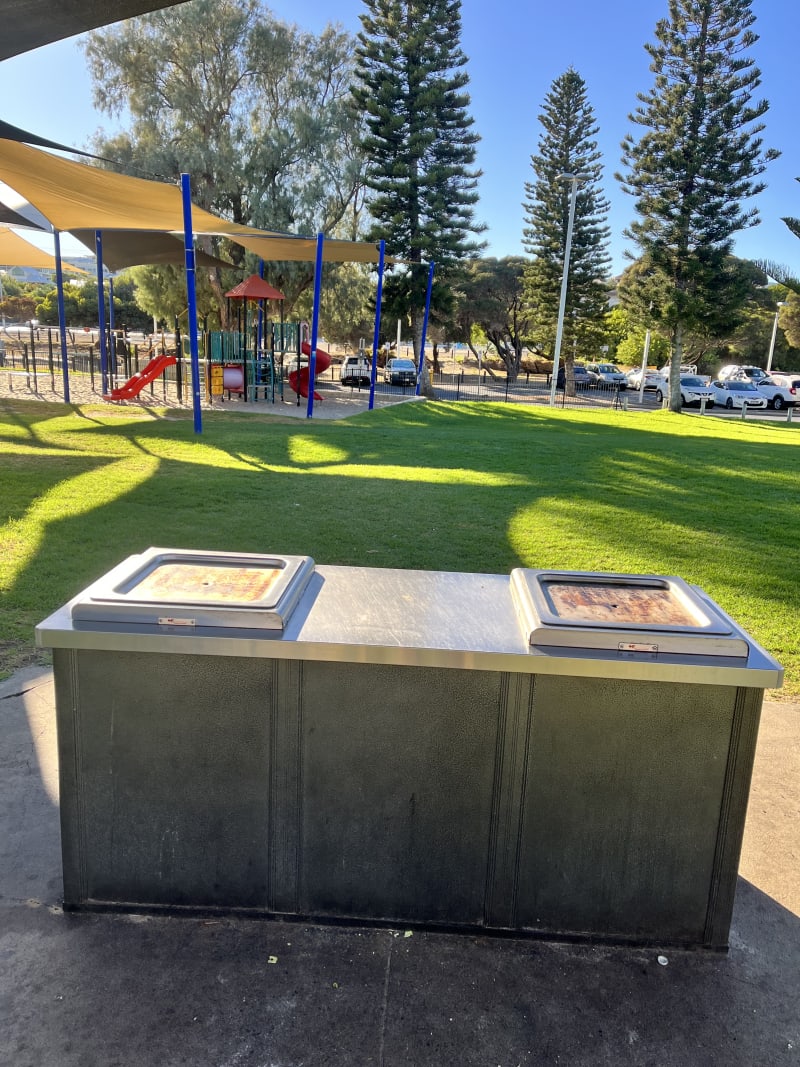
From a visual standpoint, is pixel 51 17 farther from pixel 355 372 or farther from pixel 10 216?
pixel 355 372

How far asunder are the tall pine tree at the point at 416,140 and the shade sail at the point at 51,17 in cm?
2284

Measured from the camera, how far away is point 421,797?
8.07ft

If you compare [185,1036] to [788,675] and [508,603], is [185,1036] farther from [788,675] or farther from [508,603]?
[788,675]

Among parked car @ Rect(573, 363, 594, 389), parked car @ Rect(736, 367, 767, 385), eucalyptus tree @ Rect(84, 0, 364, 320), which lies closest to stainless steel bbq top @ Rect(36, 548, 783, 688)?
eucalyptus tree @ Rect(84, 0, 364, 320)

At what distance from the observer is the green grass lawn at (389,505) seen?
21.2 ft

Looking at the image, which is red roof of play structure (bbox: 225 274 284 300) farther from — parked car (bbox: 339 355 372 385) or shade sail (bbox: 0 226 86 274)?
parked car (bbox: 339 355 372 385)

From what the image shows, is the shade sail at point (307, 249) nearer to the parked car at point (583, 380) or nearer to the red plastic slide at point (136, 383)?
the red plastic slide at point (136, 383)

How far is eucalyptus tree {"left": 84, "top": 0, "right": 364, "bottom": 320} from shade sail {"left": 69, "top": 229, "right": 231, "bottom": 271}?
499 centimetres

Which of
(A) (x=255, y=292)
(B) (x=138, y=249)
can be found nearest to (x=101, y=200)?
(A) (x=255, y=292)

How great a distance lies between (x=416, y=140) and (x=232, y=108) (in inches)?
258

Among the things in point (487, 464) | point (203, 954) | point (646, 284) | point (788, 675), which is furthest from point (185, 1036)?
point (646, 284)

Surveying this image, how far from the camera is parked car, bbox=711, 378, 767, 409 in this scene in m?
36.1

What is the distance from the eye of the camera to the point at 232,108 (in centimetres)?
2752

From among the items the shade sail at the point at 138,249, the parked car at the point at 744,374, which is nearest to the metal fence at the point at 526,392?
the parked car at the point at 744,374
